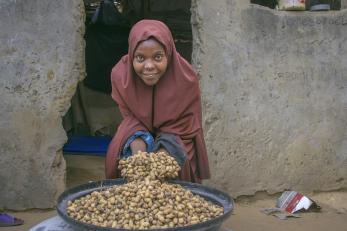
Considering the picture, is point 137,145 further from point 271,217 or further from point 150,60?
point 271,217

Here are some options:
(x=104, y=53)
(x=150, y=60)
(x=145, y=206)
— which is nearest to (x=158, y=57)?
(x=150, y=60)

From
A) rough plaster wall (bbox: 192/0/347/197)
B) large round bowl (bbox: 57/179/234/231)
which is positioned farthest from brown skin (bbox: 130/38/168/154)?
rough plaster wall (bbox: 192/0/347/197)

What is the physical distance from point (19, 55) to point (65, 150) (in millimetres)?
2730

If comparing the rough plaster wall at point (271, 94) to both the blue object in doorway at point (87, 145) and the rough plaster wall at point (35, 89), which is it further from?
the blue object in doorway at point (87, 145)

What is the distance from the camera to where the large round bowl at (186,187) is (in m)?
1.72

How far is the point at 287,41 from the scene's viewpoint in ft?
15.8

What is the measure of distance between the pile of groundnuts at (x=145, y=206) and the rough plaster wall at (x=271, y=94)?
2580 mm

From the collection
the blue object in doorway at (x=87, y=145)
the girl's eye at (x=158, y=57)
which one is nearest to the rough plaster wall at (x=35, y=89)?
the girl's eye at (x=158, y=57)

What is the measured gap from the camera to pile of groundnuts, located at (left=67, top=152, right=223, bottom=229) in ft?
6.11

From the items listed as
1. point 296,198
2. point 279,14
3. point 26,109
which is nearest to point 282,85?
point 279,14

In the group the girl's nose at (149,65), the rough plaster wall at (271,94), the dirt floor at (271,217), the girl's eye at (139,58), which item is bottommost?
the dirt floor at (271,217)

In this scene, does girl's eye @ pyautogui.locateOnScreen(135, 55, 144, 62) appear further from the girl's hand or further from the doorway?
the doorway

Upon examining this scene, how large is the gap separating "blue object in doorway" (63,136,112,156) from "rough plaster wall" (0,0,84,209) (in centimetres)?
233

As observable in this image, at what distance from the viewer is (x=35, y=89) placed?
4.41 m
